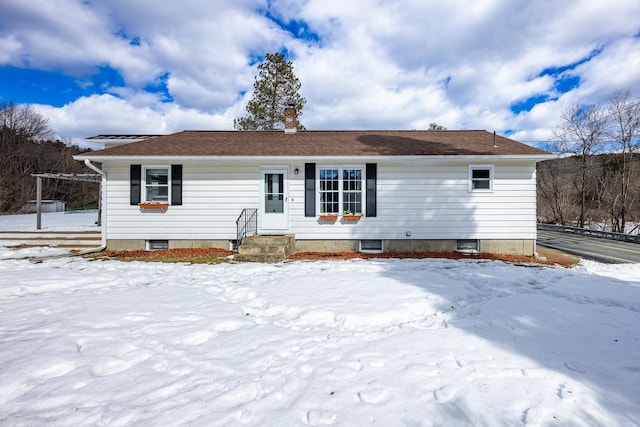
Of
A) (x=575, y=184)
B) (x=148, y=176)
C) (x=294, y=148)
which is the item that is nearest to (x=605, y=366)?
(x=294, y=148)

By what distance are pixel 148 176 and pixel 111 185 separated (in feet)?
3.83

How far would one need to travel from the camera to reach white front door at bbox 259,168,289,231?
30.6 feet

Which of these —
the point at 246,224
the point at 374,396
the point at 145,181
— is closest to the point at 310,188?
the point at 246,224

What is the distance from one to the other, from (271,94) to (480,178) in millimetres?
17481

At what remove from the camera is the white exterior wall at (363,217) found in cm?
916

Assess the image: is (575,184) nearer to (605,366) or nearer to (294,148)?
(294,148)

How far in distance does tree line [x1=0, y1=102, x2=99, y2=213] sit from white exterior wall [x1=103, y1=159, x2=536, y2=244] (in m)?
24.1

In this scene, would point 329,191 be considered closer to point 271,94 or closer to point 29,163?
point 271,94

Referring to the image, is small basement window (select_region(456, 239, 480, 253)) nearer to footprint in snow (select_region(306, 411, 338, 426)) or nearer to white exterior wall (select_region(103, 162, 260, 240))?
white exterior wall (select_region(103, 162, 260, 240))

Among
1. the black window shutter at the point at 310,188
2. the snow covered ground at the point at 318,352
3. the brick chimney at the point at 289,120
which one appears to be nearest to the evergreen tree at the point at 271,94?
the brick chimney at the point at 289,120

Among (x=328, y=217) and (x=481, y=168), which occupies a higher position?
(x=481, y=168)

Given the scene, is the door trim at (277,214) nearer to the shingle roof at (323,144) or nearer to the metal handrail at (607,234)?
the shingle roof at (323,144)

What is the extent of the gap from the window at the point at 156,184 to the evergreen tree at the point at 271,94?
13447 mm

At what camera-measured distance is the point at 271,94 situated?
2203cm
